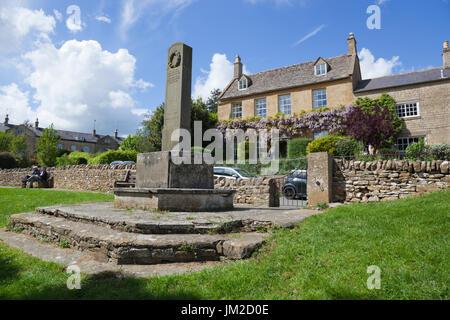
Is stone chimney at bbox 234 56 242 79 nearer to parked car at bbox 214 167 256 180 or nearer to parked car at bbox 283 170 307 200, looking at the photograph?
parked car at bbox 214 167 256 180

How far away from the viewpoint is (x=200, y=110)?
27.8m

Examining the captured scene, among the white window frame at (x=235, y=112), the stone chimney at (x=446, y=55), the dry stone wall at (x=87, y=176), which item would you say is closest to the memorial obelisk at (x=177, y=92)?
the dry stone wall at (x=87, y=176)

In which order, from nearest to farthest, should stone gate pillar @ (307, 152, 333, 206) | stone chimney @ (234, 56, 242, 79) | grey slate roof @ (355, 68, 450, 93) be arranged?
stone gate pillar @ (307, 152, 333, 206) → grey slate roof @ (355, 68, 450, 93) → stone chimney @ (234, 56, 242, 79)

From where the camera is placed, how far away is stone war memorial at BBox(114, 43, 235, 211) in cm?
599

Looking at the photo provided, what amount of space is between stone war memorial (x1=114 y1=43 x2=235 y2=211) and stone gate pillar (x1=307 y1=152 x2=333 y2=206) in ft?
10.3

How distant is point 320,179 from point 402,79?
18833 mm

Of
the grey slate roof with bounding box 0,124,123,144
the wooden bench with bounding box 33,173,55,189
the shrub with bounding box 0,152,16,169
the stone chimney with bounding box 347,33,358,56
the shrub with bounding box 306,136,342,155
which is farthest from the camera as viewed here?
the grey slate roof with bounding box 0,124,123,144

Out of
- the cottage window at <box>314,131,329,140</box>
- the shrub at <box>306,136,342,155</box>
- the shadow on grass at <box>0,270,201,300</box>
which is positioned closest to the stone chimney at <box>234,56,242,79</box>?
the cottage window at <box>314,131,329,140</box>

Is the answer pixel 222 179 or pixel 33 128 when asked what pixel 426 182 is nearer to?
pixel 222 179

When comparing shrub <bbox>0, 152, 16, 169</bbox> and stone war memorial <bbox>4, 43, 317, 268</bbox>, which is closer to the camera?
stone war memorial <bbox>4, 43, 317, 268</bbox>

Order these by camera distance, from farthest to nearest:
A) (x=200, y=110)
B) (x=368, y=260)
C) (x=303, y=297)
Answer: (x=200, y=110)
(x=368, y=260)
(x=303, y=297)
